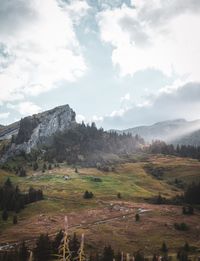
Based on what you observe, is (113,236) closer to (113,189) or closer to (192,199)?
(192,199)

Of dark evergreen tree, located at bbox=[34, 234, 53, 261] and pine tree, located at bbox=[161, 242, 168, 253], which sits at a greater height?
dark evergreen tree, located at bbox=[34, 234, 53, 261]

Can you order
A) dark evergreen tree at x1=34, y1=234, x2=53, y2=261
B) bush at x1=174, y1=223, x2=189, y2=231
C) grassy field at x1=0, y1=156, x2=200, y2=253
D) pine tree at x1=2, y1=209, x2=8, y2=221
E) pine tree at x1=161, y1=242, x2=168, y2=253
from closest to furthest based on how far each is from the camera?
dark evergreen tree at x1=34, y1=234, x2=53, y2=261 < pine tree at x1=161, y1=242, x2=168, y2=253 < grassy field at x1=0, y1=156, x2=200, y2=253 < bush at x1=174, y1=223, x2=189, y2=231 < pine tree at x1=2, y1=209, x2=8, y2=221

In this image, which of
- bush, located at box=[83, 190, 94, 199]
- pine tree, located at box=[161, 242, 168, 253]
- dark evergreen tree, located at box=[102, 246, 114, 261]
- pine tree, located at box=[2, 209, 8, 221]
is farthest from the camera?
bush, located at box=[83, 190, 94, 199]

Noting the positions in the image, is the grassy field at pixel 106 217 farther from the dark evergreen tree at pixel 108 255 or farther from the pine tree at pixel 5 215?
the dark evergreen tree at pixel 108 255

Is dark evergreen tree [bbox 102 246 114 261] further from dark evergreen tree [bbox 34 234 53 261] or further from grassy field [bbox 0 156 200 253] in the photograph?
grassy field [bbox 0 156 200 253]

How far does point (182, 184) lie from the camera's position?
648 feet

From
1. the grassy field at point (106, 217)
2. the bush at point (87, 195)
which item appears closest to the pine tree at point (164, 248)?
the grassy field at point (106, 217)

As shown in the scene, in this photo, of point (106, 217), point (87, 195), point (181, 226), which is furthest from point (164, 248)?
point (87, 195)

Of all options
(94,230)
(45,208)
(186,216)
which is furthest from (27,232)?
(186,216)

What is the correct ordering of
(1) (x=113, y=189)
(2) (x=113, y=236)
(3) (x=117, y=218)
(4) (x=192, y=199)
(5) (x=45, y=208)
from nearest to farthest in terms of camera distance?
(2) (x=113, y=236), (3) (x=117, y=218), (5) (x=45, y=208), (4) (x=192, y=199), (1) (x=113, y=189)

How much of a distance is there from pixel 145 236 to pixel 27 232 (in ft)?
114

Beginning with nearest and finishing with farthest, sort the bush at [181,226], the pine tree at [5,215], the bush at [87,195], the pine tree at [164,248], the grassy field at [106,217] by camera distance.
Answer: the pine tree at [164,248] → the grassy field at [106,217] → the bush at [181,226] → the pine tree at [5,215] → the bush at [87,195]

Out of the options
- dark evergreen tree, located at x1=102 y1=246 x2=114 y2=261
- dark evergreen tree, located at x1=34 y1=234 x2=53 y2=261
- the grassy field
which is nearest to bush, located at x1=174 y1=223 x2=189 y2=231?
the grassy field

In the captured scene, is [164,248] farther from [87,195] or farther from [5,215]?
[87,195]
